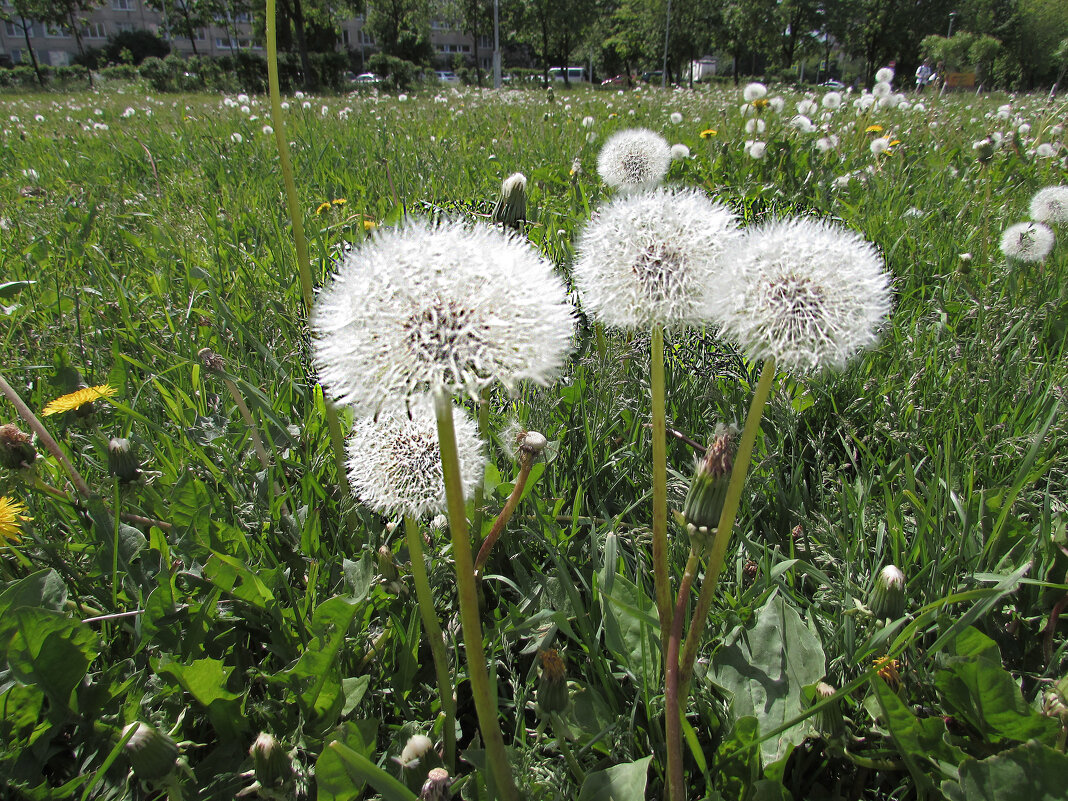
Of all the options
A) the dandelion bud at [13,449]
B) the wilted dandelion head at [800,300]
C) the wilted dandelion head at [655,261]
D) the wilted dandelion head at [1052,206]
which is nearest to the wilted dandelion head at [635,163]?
the wilted dandelion head at [655,261]

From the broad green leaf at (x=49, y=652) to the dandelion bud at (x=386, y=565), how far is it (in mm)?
506

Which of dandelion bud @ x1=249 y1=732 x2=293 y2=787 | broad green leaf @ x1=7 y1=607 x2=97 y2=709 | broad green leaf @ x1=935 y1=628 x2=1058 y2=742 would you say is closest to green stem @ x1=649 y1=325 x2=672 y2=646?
broad green leaf @ x1=935 y1=628 x2=1058 y2=742

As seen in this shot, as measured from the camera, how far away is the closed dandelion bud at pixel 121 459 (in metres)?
1.35

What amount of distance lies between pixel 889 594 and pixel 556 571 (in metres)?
0.66

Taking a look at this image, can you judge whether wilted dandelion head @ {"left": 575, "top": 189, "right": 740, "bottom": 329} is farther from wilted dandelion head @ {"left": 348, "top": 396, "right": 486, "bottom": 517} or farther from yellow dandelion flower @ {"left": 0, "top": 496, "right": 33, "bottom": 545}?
yellow dandelion flower @ {"left": 0, "top": 496, "right": 33, "bottom": 545}

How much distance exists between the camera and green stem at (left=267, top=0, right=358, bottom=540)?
1.12 meters

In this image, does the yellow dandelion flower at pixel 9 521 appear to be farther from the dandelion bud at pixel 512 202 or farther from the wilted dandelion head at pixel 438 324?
the dandelion bud at pixel 512 202

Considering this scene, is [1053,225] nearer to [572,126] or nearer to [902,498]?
[902,498]

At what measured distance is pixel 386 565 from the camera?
1.24 meters

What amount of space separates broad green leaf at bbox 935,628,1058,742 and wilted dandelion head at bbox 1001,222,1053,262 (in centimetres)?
207

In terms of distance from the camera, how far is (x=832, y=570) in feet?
4.69

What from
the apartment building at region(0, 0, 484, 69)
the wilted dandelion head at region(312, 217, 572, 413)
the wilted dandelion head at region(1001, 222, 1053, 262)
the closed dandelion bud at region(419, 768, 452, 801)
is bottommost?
the closed dandelion bud at region(419, 768, 452, 801)

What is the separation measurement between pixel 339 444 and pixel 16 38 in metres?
96.4

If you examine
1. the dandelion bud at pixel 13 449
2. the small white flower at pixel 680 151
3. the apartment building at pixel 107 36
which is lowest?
the dandelion bud at pixel 13 449
